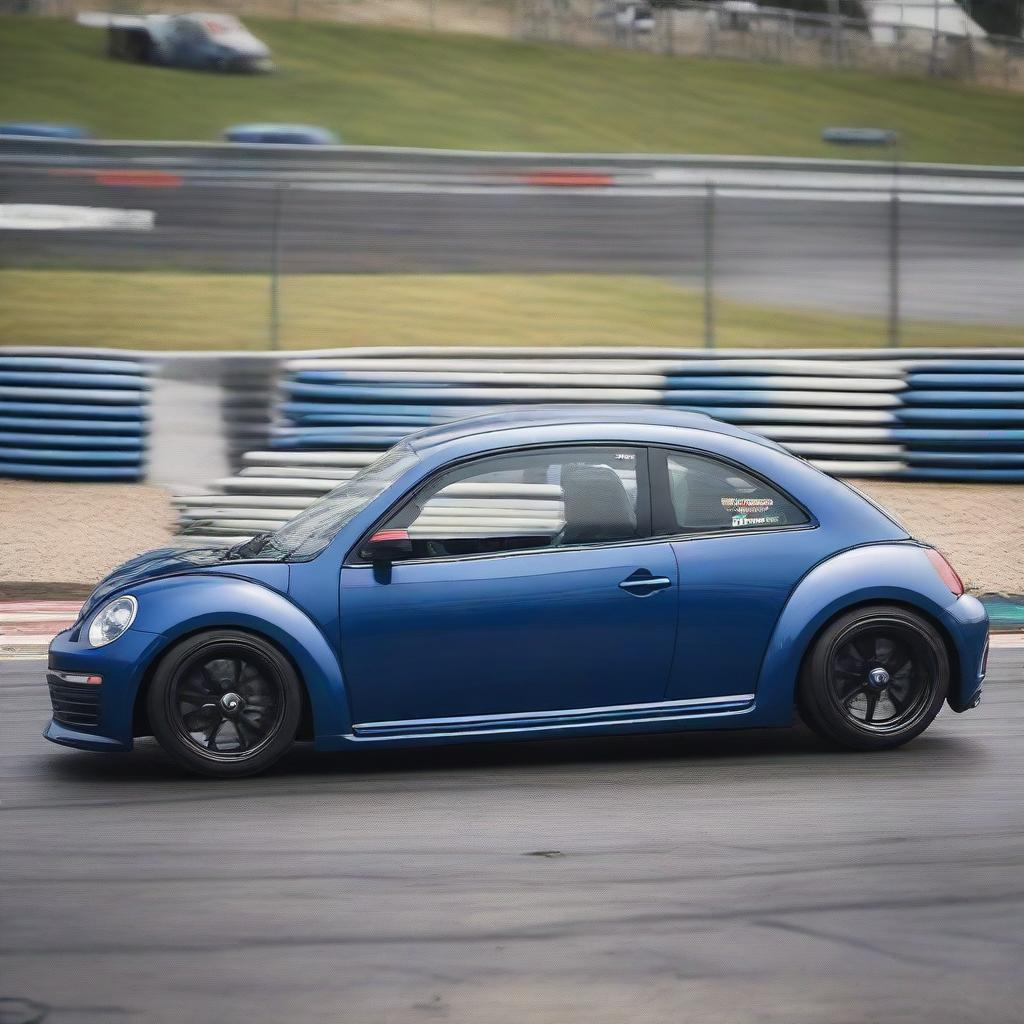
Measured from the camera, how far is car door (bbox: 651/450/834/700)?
6.62 m

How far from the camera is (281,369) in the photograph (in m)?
14.3

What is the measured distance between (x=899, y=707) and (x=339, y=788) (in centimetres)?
229

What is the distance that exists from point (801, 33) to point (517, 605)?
34953mm

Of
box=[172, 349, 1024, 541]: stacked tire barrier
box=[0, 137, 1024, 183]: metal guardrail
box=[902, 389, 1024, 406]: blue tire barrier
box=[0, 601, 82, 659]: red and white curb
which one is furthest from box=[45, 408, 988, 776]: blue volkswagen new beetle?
box=[0, 137, 1024, 183]: metal guardrail

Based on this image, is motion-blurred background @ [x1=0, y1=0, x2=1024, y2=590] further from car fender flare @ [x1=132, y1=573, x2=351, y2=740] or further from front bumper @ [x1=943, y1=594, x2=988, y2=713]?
front bumper @ [x1=943, y1=594, x2=988, y2=713]

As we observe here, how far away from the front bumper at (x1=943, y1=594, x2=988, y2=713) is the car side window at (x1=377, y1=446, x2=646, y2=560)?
4.41 feet

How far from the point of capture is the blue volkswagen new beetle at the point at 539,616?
6457mm

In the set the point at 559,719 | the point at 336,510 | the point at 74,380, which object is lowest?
the point at 559,719

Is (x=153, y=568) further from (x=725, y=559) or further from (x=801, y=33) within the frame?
(x=801, y=33)

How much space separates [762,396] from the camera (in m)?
14.0

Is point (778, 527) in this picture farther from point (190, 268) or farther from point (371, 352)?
point (190, 268)

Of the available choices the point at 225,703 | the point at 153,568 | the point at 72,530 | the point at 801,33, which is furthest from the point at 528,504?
the point at 801,33

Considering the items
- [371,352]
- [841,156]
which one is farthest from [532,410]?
[841,156]

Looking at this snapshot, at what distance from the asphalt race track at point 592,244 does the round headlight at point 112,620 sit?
39.0 feet
